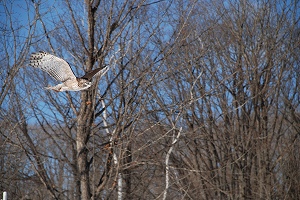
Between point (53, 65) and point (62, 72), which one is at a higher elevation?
point (53, 65)

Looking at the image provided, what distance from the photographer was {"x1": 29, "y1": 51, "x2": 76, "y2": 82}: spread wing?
233 inches

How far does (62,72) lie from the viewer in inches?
235

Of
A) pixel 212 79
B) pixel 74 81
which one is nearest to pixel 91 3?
pixel 74 81

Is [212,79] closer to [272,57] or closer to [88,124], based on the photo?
[272,57]

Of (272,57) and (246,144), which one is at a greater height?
(272,57)

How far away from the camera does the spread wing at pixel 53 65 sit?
5910 mm

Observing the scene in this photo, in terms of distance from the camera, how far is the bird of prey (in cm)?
576

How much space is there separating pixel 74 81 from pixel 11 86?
936 mm

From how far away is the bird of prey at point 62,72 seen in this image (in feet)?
18.9

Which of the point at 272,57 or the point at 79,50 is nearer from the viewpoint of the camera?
the point at 79,50

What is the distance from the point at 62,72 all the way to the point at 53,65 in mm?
152

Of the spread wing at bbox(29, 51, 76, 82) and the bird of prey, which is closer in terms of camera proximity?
the bird of prey

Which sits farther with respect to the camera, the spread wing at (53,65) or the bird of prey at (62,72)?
the spread wing at (53,65)

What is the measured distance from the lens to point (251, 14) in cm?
1172
